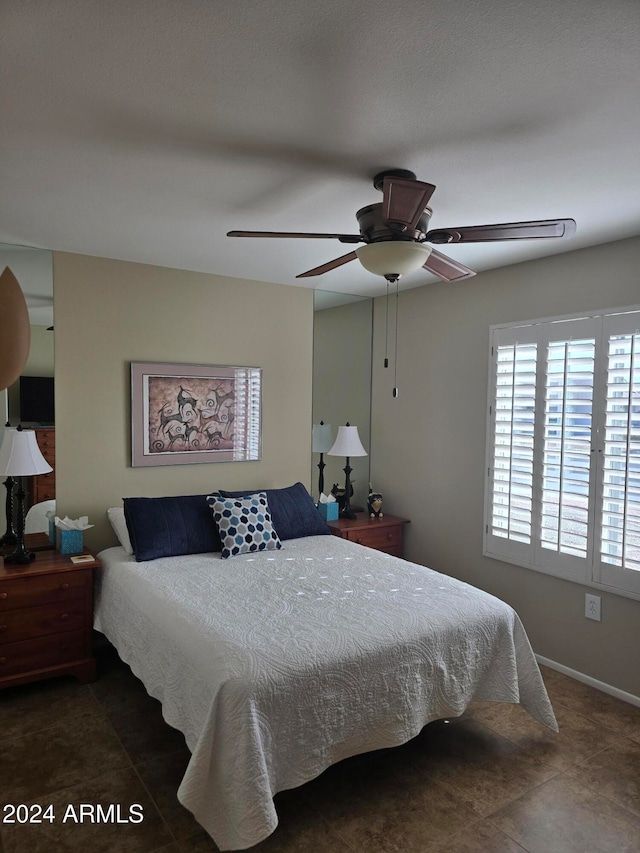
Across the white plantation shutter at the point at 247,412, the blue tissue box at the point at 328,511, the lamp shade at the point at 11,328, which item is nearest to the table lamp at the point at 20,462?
the white plantation shutter at the point at 247,412

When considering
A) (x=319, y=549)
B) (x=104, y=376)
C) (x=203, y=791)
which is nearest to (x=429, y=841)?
(x=203, y=791)

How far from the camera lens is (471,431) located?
3.91m

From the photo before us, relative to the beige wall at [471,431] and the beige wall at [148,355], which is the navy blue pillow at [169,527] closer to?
the beige wall at [148,355]

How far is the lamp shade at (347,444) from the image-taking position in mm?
4270

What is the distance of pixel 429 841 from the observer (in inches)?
79.9

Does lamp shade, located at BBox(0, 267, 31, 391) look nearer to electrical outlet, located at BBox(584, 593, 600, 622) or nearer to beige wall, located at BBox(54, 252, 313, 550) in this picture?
beige wall, located at BBox(54, 252, 313, 550)

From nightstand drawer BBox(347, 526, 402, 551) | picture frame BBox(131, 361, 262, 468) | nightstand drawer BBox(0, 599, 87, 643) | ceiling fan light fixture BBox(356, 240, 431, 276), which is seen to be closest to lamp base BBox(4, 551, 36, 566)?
nightstand drawer BBox(0, 599, 87, 643)

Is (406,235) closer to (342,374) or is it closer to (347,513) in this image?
(342,374)

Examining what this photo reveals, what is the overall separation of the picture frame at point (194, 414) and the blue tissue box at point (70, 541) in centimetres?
58

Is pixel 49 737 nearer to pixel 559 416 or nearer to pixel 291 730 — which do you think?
pixel 291 730

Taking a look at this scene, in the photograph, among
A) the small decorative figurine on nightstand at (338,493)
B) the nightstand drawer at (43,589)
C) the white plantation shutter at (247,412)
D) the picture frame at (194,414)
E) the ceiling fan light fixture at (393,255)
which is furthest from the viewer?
the small decorative figurine on nightstand at (338,493)

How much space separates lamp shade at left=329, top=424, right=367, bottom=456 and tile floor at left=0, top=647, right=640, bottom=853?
1.90m

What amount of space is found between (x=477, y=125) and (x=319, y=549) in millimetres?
2431

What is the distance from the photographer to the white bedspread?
1896 mm
